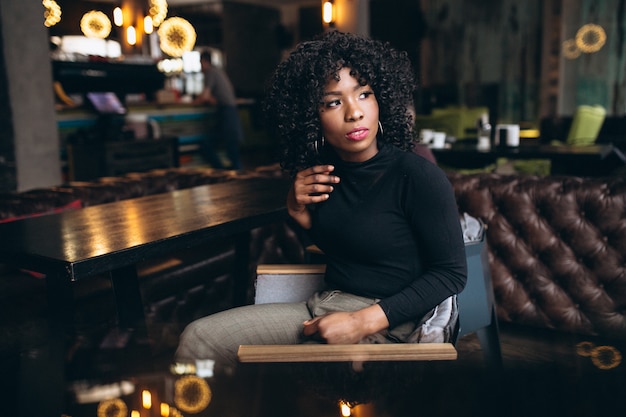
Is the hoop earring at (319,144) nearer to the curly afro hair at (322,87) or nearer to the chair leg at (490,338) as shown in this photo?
the curly afro hair at (322,87)

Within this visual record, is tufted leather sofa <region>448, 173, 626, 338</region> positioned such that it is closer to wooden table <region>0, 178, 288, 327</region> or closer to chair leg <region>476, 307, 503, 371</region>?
chair leg <region>476, 307, 503, 371</region>

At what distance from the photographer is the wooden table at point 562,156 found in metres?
4.22

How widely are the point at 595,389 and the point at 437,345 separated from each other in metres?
0.34

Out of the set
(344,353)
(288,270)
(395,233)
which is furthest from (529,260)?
(344,353)

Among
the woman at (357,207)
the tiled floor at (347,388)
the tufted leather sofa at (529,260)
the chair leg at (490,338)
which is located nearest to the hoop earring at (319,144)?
the woman at (357,207)

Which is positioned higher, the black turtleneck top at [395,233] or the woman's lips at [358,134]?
the woman's lips at [358,134]

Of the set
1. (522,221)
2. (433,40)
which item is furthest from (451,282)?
(433,40)

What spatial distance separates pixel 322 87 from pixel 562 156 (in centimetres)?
327

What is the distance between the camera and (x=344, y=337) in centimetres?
129

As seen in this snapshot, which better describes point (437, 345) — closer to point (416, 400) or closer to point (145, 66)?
point (416, 400)

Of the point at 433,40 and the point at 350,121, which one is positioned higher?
the point at 433,40

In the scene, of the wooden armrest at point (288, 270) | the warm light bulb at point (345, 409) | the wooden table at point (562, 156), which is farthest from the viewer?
the wooden table at point (562, 156)

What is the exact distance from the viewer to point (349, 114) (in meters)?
1.41

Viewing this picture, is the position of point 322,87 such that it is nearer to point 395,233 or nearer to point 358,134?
point 358,134
